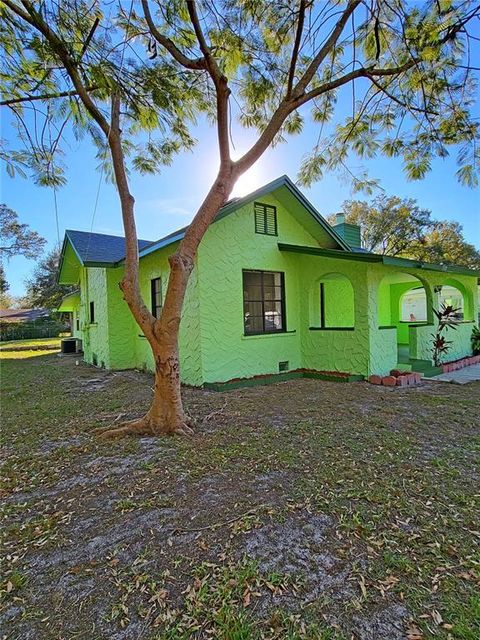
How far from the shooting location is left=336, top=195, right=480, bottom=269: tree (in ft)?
94.9

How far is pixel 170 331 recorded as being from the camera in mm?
4844

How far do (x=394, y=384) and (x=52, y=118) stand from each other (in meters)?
8.52

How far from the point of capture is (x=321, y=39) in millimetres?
5844

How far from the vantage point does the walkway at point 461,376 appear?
8.36 meters

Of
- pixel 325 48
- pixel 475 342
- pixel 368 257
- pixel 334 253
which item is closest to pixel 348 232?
pixel 475 342

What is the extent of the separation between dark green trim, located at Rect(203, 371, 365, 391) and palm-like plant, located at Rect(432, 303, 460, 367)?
112 inches

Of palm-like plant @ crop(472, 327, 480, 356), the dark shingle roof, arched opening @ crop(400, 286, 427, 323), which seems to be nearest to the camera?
the dark shingle roof

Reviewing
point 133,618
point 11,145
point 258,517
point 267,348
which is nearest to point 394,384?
point 267,348

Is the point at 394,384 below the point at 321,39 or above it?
below

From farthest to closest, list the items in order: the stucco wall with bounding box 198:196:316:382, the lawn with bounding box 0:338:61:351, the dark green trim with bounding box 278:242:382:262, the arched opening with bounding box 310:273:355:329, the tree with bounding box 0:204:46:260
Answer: the tree with bounding box 0:204:46:260
the lawn with bounding box 0:338:61:351
the arched opening with bounding box 310:273:355:329
the stucco wall with bounding box 198:196:316:382
the dark green trim with bounding box 278:242:382:262

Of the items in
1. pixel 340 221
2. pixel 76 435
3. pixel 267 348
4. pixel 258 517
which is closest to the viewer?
pixel 258 517

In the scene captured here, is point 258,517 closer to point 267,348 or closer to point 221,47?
point 267,348

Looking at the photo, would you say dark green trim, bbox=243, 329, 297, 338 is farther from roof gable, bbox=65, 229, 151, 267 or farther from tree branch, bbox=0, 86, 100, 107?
tree branch, bbox=0, 86, 100, 107

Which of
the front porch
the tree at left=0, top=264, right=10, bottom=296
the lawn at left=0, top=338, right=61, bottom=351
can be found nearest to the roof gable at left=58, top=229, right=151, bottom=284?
the front porch
